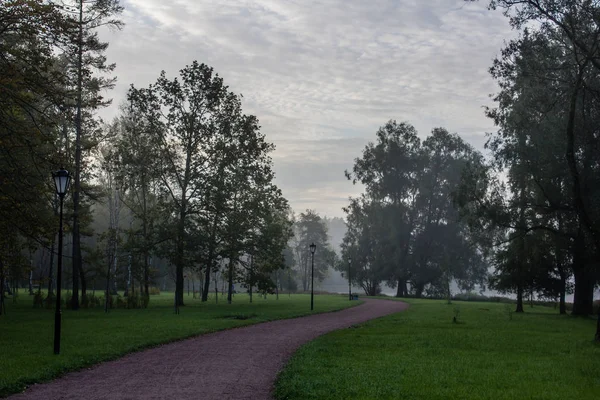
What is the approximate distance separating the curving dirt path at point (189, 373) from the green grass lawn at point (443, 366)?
2.10ft

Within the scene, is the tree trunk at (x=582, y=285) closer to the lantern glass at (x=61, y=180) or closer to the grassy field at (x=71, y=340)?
the grassy field at (x=71, y=340)

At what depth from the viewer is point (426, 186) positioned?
206 feet

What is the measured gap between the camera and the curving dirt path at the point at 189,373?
8.89 metres

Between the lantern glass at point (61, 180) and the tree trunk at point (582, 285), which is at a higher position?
the lantern glass at point (61, 180)

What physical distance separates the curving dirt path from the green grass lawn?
642 millimetres

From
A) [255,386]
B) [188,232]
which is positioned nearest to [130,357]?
[255,386]

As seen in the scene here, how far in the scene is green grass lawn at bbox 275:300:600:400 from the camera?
902 cm

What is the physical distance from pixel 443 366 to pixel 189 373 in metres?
5.53

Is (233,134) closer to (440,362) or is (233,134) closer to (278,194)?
(278,194)

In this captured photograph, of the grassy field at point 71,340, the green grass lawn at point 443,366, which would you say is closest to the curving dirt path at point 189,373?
the grassy field at point 71,340

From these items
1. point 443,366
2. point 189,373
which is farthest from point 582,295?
point 189,373

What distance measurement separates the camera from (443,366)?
1161 centimetres

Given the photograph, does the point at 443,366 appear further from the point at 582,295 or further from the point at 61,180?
the point at 582,295

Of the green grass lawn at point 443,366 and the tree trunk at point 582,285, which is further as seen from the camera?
the tree trunk at point 582,285
